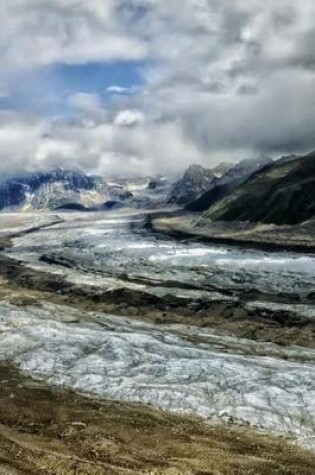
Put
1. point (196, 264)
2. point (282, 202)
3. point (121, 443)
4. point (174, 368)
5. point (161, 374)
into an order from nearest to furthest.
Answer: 1. point (121, 443)
2. point (161, 374)
3. point (174, 368)
4. point (196, 264)
5. point (282, 202)

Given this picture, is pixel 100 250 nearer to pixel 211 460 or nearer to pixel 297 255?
pixel 297 255

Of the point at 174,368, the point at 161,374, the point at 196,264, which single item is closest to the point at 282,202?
the point at 196,264

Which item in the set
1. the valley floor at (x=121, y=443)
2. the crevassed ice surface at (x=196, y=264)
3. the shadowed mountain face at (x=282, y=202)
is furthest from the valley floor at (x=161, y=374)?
the shadowed mountain face at (x=282, y=202)

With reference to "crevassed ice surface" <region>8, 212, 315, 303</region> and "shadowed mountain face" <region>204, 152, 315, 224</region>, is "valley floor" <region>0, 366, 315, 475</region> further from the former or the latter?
"shadowed mountain face" <region>204, 152, 315, 224</region>

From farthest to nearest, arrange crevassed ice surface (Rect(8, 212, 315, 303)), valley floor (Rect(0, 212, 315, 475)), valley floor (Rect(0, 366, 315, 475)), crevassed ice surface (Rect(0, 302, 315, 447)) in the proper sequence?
crevassed ice surface (Rect(8, 212, 315, 303)) < crevassed ice surface (Rect(0, 302, 315, 447)) < valley floor (Rect(0, 212, 315, 475)) < valley floor (Rect(0, 366, 315, 475))

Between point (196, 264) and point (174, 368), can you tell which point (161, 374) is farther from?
point (196, 264)

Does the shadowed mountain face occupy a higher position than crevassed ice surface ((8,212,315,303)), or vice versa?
the shadowed mountain face

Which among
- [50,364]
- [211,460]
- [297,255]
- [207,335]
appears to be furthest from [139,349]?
[297,255]

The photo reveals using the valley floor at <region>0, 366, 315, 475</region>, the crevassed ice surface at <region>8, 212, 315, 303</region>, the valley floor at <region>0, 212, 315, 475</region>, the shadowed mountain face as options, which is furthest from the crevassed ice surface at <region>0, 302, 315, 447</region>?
the shadowed mountain face
